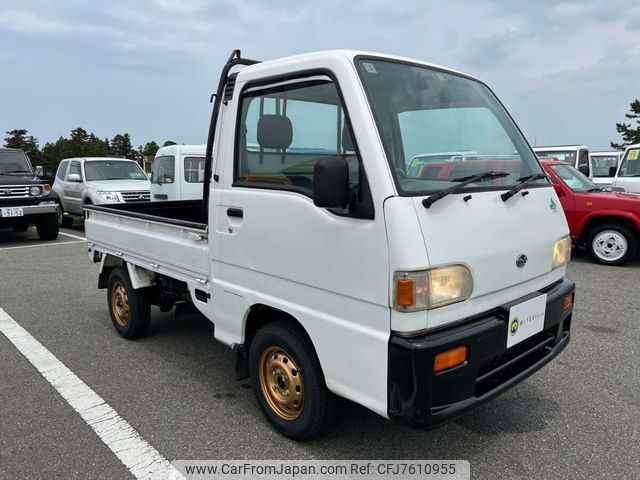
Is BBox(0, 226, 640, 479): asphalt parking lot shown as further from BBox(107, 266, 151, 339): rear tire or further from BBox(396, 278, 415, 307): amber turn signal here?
BBox(396, 278, 415, 307): amber turn signal

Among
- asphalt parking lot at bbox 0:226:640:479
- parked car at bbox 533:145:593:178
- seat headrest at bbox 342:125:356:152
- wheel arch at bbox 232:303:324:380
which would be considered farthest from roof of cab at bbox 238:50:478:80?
parked car at bbox 533:145:593:178

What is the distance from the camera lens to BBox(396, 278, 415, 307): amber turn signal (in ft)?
6.83

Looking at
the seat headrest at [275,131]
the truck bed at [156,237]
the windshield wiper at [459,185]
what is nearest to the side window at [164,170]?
the truck bed at [156,237]

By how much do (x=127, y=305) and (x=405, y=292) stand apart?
10.3 feet

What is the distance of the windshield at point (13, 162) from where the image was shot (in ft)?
35.1

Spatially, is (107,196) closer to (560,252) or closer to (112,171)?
(112,171)

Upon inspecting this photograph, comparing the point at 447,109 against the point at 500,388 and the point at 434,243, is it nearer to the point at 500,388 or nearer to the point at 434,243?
the point at 434,243

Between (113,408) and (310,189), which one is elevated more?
(310,189)

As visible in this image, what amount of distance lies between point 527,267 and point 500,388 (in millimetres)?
645

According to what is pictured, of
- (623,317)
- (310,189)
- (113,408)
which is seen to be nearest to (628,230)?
(623,317)

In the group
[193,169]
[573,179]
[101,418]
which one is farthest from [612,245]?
[193,169]

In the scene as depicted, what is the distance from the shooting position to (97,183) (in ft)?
37.9

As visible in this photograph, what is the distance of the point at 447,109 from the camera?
9.25 feet

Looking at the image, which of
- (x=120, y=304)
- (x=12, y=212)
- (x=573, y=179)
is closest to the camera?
(x=120, y=304)
